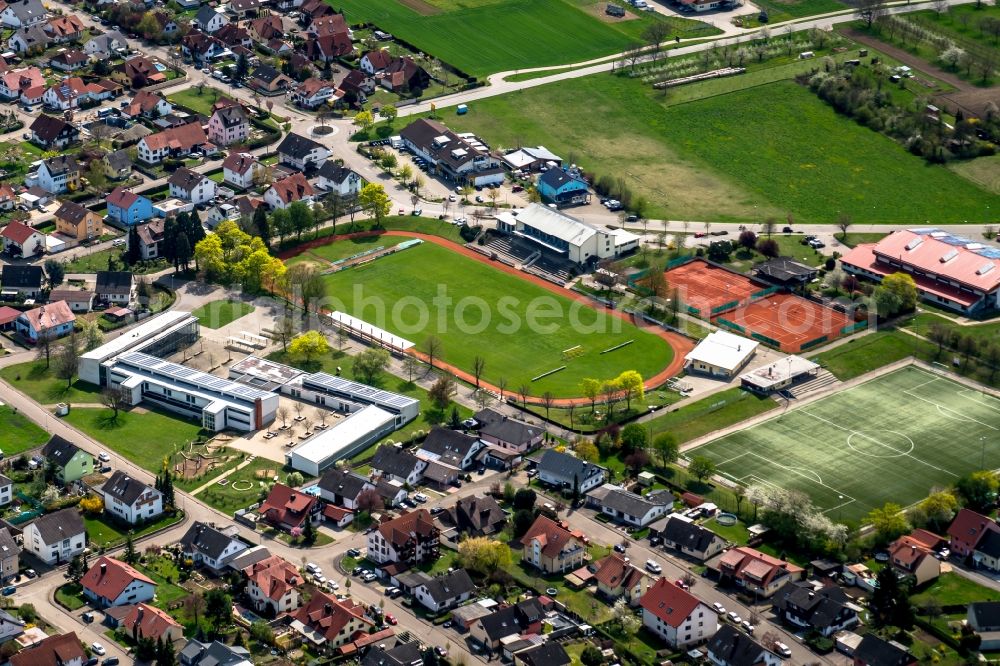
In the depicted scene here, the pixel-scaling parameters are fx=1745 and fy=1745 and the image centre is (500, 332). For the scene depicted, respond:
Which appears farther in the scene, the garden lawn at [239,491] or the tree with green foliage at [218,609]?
the garden lawn at [239,491]

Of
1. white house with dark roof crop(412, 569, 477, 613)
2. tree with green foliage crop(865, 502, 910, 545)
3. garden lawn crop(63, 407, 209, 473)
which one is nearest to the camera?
white house with dark roof crop(412, 569, 477, 613)

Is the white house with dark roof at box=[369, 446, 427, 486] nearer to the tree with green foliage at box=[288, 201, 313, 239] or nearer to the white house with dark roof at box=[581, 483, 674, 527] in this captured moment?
the white house with dark roof at box=[581, 483, 674, 527]

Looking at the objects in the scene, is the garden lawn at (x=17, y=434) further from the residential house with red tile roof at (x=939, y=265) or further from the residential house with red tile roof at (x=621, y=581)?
the residential house with red tile roof at (x=939, y=265)

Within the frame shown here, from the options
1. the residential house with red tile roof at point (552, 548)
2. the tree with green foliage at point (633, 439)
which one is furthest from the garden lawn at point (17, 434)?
the tree with green foliage at point (633, 439)

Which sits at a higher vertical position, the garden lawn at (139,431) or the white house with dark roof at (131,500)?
the white house with dark roof at (131,500)

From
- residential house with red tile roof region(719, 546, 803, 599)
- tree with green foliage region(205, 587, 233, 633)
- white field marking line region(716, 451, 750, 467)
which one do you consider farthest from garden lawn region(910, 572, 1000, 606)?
tree with green foliage region(205, 587, 233, 633)

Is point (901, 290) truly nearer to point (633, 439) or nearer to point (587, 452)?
point (633, 439)

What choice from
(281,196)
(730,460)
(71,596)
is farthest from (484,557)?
(281,196)
